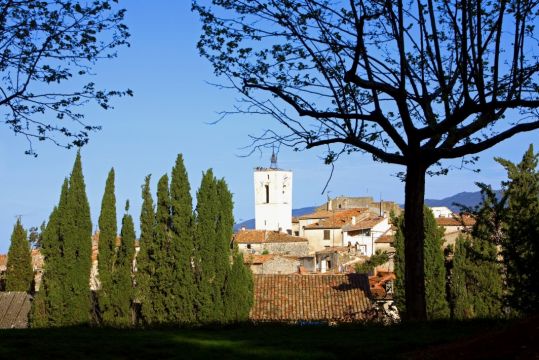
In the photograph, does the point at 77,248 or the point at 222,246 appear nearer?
the point at 222,246

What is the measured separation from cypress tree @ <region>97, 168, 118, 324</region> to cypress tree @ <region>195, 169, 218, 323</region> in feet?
12.9

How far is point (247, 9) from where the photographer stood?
11047 millimetres

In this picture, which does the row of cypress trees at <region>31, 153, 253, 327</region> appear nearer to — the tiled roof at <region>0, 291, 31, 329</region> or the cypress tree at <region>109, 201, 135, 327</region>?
the cypress tree at <region>109, 201, 135, 327</region>

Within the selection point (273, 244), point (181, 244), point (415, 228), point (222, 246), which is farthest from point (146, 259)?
point (273, 244)

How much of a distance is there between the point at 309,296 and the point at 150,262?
7.41 metres

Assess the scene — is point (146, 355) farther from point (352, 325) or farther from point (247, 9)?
point (247, 9)

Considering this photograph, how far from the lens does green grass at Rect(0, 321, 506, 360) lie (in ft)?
26.0

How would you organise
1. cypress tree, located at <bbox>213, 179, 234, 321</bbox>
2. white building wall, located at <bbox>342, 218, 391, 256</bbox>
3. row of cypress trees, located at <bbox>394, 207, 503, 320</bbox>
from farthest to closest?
white building wall, located at <bbox>342, 218, 391, 256</bbox>
cypress tree, located at <bbox>213, 179, 234, 321</bbox>
row of cypress trees, located at <bbox>394, 207, 503, 320</bbox>

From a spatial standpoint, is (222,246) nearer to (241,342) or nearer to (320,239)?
(241,342)

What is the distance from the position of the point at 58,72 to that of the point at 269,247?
214ft

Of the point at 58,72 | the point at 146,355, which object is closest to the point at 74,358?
the point at 146,355

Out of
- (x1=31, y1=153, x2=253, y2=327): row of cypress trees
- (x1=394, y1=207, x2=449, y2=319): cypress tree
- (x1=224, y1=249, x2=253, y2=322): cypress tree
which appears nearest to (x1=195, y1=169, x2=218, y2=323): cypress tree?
(x1=31, y1=153, x2=253, y2=327): row of cypress trees

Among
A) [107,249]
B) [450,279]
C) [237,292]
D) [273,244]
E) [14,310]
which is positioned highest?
[273,244]

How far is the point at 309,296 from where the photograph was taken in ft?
108
